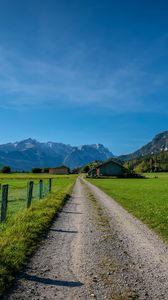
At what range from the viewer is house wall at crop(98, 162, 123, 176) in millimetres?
178875

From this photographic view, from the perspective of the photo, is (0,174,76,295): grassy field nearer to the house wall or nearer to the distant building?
the distant building

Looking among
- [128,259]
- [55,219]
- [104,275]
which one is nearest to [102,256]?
[128,259]

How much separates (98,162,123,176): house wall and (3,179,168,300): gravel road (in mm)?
162898

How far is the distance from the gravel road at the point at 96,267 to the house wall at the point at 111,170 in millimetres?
162898

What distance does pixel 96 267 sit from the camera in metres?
9.96

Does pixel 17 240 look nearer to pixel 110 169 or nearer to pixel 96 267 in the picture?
pixel 96 267

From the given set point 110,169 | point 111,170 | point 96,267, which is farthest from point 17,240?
point 110,169

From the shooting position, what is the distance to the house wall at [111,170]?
179m

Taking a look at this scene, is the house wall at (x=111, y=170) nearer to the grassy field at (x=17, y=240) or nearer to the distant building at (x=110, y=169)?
the distant building at (x=110, y=169)

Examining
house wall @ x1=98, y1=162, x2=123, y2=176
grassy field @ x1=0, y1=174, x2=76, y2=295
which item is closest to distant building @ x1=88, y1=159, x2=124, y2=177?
house wall @ x1=98, y1=162, x2=123, y2=176

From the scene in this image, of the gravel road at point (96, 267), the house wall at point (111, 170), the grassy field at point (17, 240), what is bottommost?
the gravel road at point (96, 267)

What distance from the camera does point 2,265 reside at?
9492mm

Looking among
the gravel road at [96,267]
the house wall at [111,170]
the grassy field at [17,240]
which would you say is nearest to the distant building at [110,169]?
the house wall at [111,170]

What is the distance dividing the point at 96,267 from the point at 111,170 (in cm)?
16995
